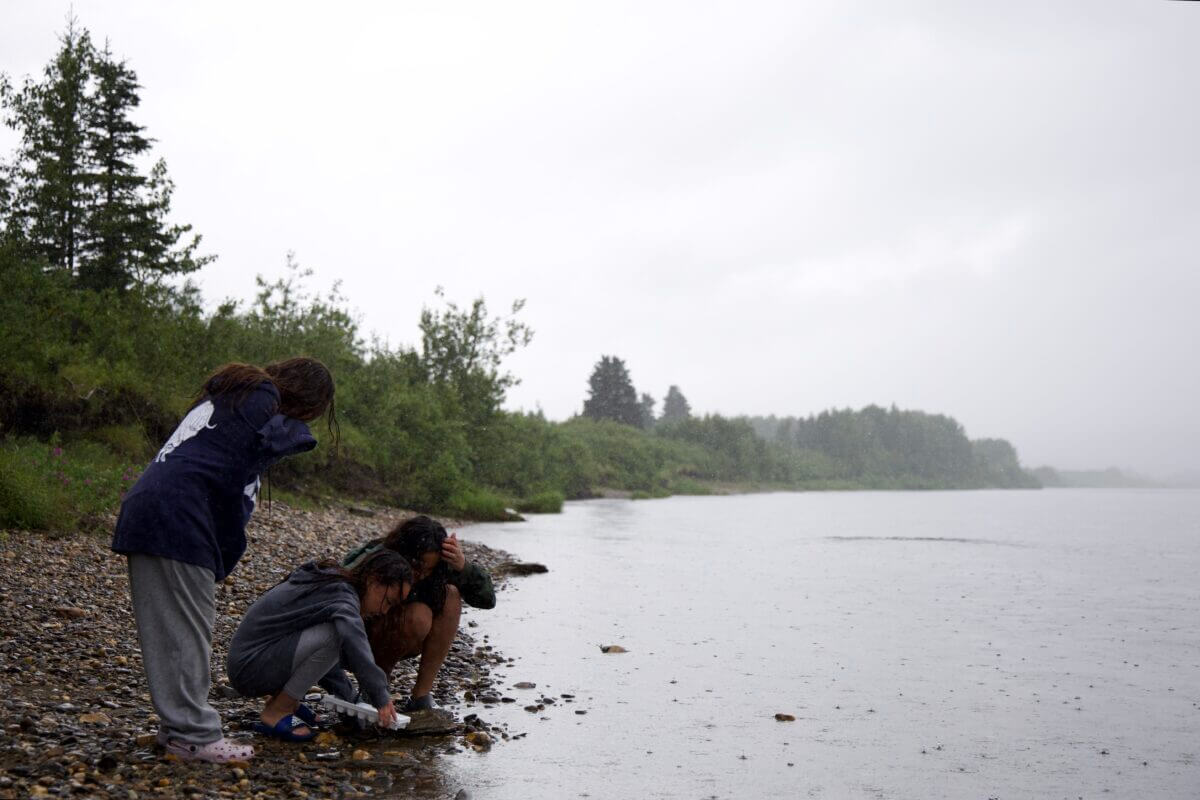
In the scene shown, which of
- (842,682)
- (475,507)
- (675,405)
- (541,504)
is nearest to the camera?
(842,682)

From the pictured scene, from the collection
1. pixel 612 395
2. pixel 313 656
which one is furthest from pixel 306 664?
pixel 612 395

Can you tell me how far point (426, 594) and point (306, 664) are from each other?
821 millimetres

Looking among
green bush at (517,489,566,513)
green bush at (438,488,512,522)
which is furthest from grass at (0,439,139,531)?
green bush at (517,489,566,513)

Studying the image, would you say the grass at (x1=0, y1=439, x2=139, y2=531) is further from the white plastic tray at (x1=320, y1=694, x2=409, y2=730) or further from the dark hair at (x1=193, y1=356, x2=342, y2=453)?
the dark hair at (x1=193, y1=356, x2=342, y2=453)

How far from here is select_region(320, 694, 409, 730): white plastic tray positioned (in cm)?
568

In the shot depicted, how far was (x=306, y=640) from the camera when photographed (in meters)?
5.39

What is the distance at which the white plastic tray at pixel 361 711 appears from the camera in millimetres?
5676

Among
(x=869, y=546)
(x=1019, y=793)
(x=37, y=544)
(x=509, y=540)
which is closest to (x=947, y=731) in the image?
(x=1019, y=793)

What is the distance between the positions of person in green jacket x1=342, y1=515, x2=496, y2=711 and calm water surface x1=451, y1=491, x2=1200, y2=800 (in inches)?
30.4

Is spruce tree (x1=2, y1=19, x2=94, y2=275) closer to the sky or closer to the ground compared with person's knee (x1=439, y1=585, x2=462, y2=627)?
closer to the sky

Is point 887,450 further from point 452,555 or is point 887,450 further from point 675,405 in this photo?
point 452,555

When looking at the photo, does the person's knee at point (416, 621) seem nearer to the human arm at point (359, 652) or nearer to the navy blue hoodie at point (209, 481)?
the human arm at point (359, 652)

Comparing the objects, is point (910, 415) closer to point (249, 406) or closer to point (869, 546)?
point (869, 546)

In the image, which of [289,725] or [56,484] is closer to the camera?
[289,725]
